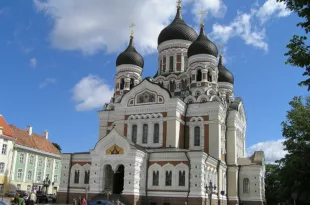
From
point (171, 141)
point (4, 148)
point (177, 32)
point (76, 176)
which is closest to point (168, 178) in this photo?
point (171, 141)

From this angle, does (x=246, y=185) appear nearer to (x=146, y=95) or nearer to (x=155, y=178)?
(x=155, y=178)

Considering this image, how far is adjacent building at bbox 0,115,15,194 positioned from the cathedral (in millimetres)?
10439

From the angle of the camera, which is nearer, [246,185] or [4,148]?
[246,185]

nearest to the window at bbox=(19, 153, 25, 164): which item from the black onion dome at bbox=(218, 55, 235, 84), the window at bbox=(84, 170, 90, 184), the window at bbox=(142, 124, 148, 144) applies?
the window at bbox=(84, 170, 90, 184)

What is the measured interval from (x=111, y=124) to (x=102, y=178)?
8762mm

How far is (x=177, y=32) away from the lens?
139 feet

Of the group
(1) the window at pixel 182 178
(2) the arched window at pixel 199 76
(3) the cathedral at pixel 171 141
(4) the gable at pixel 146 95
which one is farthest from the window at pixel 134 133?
(2) the arched window at pixel 199 76

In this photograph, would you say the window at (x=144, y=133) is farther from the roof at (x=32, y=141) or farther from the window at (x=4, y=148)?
the roof at (x=32, y=141)

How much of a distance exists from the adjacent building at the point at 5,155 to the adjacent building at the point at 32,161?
2.51 feet

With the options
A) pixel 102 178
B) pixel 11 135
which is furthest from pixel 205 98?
pixel 11 135

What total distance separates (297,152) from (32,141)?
33.9 meters

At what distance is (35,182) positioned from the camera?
4622cm

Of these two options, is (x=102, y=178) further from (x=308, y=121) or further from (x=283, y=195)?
(x=308, y=121)

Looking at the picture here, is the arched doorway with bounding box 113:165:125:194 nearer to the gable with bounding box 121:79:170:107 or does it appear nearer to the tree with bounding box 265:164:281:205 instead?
the gable with bounding box 121:79:170:107
